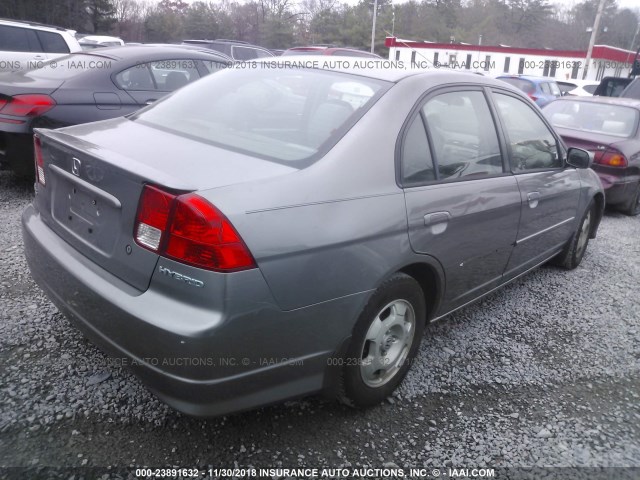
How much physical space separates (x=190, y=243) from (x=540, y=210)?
262 cm

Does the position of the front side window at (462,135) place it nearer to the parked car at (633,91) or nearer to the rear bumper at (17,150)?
the rear bumper at (17,150)

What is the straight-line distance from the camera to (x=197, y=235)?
68.7 inches

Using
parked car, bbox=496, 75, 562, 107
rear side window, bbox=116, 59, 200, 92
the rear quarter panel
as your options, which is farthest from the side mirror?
parked car, bbox=496, 75, 562, 107

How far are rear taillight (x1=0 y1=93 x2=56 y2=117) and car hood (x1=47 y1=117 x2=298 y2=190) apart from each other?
8.96ft

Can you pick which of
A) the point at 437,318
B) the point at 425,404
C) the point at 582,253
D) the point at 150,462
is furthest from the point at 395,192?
the point at 582,253

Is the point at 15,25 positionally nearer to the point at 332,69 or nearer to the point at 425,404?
the point at 332,69

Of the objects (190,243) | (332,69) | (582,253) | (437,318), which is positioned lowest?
(582,253)

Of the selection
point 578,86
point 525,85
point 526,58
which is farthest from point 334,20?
point 525,85

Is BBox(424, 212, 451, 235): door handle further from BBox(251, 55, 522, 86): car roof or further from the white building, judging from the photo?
the white building

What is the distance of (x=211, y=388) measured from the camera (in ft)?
5.99

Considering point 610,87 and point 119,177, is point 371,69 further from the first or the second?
point 610,87

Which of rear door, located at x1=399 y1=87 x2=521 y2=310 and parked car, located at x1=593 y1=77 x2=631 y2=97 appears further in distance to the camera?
parked car, located at x1=593 y1=77 x2=631 y2=97

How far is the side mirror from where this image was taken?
3.85m

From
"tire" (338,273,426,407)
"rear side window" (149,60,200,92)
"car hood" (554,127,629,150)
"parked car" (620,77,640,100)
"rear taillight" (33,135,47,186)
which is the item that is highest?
"rear side window" (149,60,200,92)
